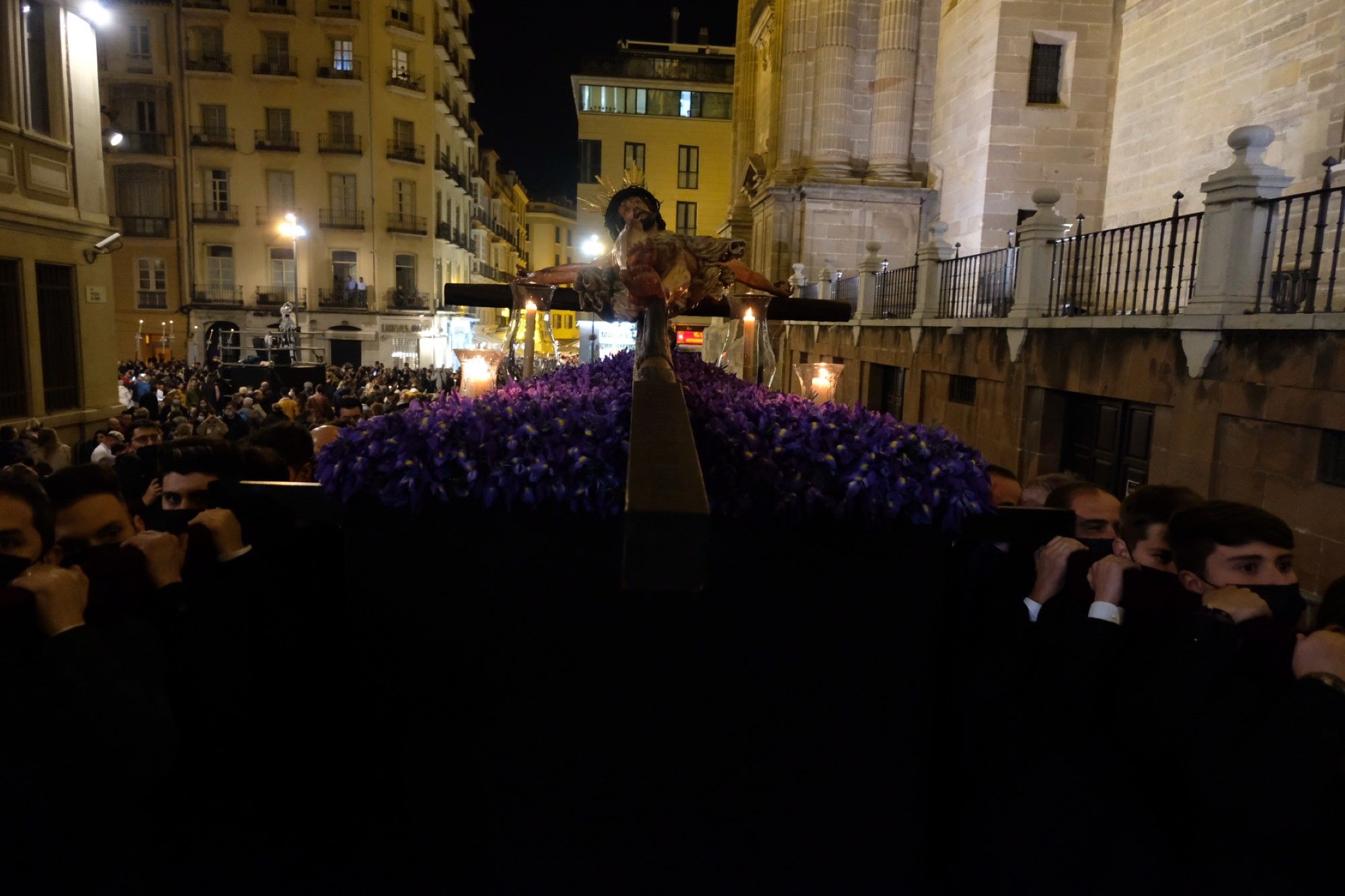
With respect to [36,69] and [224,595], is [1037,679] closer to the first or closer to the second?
[224,595]

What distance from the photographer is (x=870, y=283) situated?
18844 mm

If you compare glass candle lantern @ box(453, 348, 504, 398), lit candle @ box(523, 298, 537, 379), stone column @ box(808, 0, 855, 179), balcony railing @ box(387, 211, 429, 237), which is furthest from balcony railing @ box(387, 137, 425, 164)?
lit candle @ box(523, 298, 537, 379)

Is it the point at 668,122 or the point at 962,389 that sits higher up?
the point at 668,122

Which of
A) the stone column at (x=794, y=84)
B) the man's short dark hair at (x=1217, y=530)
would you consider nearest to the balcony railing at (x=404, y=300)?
the stone column at (x=794, y=84)

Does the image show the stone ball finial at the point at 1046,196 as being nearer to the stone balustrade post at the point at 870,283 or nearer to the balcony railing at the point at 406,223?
the stone balustrade post at the point at 870,283

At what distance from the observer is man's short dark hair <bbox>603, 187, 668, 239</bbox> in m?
4.19

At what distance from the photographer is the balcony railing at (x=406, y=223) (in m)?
41.0

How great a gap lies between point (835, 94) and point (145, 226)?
33422 mm

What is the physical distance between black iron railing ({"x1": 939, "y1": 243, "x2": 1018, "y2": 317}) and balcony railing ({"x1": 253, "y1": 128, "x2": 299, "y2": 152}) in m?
35.2

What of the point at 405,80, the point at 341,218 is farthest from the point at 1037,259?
the point at 405,80

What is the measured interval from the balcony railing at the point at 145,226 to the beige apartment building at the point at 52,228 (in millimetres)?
29159

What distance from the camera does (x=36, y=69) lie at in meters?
12.4

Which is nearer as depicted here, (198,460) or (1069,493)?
(198,460)

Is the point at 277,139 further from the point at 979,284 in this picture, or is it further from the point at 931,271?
the point at 979,284
